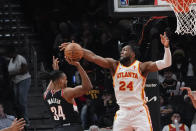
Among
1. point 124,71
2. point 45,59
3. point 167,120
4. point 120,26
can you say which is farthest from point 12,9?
point 124,71

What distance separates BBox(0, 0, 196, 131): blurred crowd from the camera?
Result: 33.8ft

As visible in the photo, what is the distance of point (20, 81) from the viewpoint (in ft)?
35.0

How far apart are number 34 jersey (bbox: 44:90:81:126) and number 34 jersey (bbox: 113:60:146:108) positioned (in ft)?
2.45

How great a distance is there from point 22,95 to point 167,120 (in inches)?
125

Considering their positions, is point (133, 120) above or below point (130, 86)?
below

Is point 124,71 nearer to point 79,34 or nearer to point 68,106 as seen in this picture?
point 68,106

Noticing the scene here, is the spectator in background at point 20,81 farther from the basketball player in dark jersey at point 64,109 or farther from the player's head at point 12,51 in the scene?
the basketball player in dark jersey at point 64,109

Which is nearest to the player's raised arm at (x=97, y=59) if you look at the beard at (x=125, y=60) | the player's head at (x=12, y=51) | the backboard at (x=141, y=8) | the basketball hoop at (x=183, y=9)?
the beard at (x=125, y=60)

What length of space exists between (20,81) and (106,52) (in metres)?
2.33

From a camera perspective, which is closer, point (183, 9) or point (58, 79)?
point (58, 79)

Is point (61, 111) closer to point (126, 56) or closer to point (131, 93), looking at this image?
point (131, 93)

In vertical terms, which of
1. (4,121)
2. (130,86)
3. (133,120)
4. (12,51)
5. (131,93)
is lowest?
(4,121)

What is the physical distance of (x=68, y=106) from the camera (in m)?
6.95

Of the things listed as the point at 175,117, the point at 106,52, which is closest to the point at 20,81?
the point at 106,52
